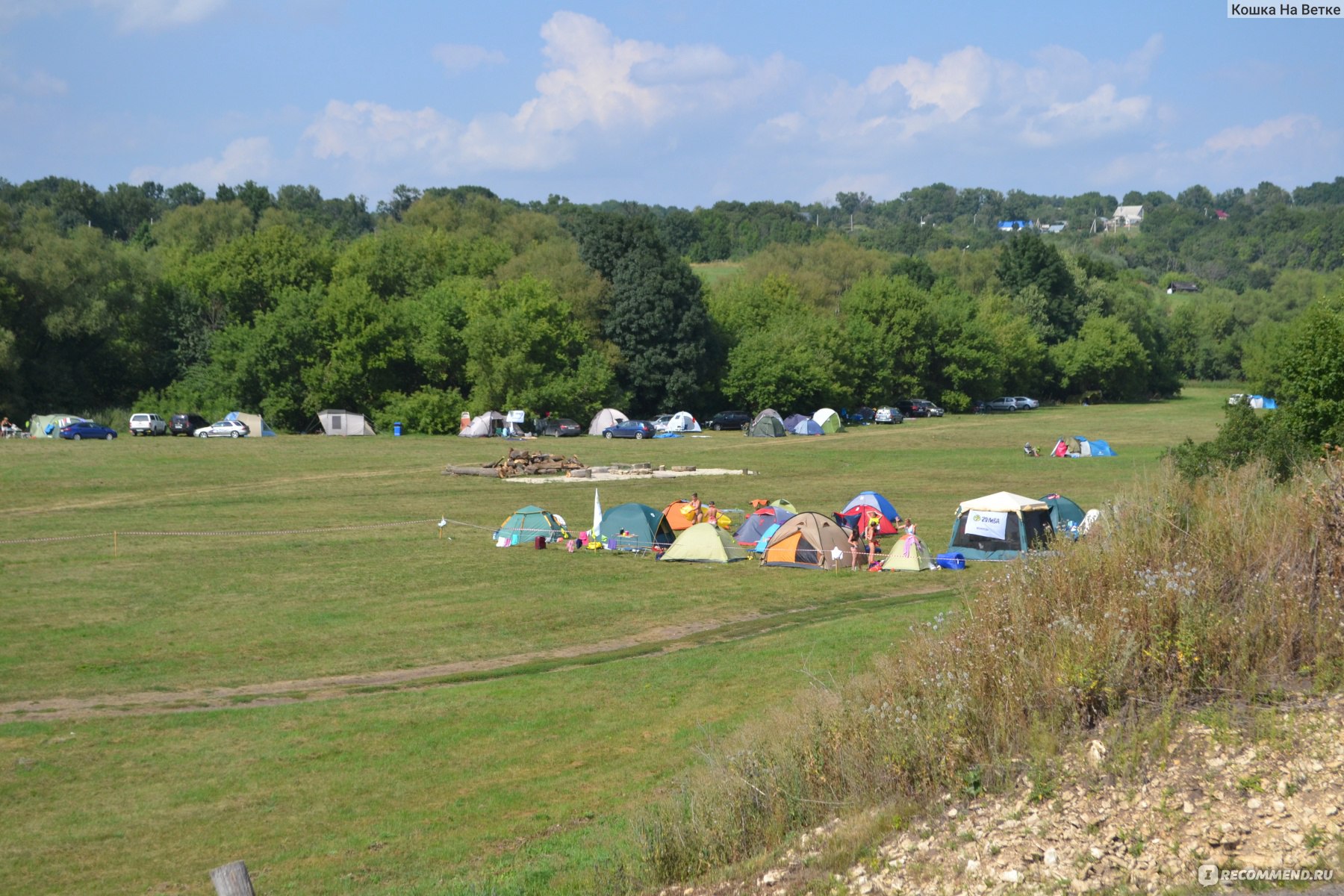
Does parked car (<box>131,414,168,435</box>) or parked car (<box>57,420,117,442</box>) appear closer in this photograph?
parked car (<box>57,420,117,442</box>)

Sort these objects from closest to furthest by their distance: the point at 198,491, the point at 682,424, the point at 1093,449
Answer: the point at 198,491 < the point at 1093,449 < the point at 682,424

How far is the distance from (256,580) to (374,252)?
62.2m

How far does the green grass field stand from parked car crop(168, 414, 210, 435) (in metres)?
26.4

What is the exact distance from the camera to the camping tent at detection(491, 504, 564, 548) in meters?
30.0

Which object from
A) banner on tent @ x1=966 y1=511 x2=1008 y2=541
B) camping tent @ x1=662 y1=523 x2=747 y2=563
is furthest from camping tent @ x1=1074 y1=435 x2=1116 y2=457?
camping tent @ x1=662 y1=523 x2=747 y2=563

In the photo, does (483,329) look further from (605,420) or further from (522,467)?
(522,467)

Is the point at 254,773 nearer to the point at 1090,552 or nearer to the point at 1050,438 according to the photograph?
the point at 1090,552

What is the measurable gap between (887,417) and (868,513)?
52181 mm

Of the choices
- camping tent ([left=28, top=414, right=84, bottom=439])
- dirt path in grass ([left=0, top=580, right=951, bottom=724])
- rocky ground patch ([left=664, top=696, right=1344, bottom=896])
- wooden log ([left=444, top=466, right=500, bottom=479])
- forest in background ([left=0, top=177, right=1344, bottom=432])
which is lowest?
dirt path in grass ([left=0, top=580, right=951, bottom=724])

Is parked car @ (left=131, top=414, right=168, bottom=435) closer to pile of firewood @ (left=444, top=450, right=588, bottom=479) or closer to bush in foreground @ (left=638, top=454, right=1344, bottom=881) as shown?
pile of firewood @ (left=444, top=450, right=588, bottom=479)

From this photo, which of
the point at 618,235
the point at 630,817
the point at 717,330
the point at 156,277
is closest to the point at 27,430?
the point at 156,277

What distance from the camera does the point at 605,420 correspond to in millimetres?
69250

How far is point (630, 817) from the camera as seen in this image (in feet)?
32.5

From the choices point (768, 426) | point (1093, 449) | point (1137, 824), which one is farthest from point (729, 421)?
point (1137, 824)
